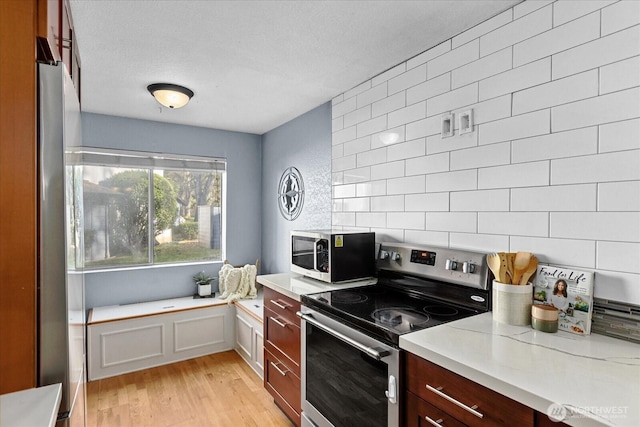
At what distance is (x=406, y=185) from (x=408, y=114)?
0.42 metres

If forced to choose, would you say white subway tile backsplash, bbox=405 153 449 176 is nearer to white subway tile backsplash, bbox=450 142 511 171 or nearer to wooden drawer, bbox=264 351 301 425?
white subway tile backsplash, bbox=450 142 511 171

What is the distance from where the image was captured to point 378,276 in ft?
7.04

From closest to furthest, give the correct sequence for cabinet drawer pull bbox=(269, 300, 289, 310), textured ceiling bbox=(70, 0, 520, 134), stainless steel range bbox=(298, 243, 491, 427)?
stainless steel range bbox=(298, 243, 491, 427)
textured ceiling bbox=(70, 0, 520, 134)
cabinet drawer pull bbox=(269, 300, 289, 310)

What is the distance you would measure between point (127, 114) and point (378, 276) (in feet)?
8.96

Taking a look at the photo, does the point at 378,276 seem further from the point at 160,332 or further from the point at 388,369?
the point at 160,332

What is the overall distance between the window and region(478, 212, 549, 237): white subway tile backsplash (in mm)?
2907

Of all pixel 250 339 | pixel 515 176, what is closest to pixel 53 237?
pixel 515 176

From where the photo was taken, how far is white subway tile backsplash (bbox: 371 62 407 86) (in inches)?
83.4

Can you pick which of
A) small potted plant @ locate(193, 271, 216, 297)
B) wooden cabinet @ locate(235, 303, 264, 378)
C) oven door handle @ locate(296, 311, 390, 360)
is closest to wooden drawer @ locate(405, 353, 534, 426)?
oven door handle @ locate(296, 311, 390, 360)

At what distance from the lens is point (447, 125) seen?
72.3 inches

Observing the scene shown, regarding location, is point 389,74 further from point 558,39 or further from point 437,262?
point 437,262

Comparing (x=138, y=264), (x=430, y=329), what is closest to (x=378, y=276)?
(x=430, y=329)

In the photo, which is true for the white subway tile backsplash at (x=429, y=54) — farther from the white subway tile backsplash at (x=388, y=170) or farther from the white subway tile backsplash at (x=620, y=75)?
the white subway tile backsplash at (x=620, y=75)

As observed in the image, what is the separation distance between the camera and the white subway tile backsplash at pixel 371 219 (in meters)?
2.26
